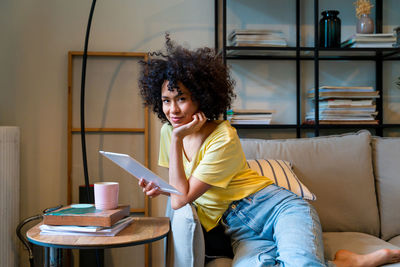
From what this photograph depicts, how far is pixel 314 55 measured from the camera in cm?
238

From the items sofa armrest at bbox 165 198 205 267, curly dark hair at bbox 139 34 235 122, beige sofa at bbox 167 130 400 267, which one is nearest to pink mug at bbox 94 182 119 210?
sofa armrest at bbox 165 198 205 267

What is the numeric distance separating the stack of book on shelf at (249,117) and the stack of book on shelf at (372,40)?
66 centimetres

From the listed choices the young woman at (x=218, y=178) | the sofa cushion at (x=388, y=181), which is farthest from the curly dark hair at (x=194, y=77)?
the sofa cushion at (x=388, y=181)

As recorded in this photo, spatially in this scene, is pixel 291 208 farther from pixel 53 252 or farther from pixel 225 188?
pixel 53 252

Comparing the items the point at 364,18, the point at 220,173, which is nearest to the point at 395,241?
the point at 220,173

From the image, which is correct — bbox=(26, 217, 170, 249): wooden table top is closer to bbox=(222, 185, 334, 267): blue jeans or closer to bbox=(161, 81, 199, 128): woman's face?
bbox=(222, 185, 334, 267): blue jeans

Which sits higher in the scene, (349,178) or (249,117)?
(249,117)

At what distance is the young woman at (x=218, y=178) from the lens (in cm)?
144

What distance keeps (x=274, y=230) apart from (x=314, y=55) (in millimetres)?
1302

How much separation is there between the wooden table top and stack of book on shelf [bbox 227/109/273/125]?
1004mm

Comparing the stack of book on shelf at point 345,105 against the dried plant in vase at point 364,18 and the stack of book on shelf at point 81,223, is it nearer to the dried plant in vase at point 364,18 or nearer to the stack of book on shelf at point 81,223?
the dried plant in vase at point 364,18

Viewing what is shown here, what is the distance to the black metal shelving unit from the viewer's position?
2344 millimetres

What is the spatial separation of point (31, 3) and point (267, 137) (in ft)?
5.56

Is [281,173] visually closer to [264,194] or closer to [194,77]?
[264,194]
